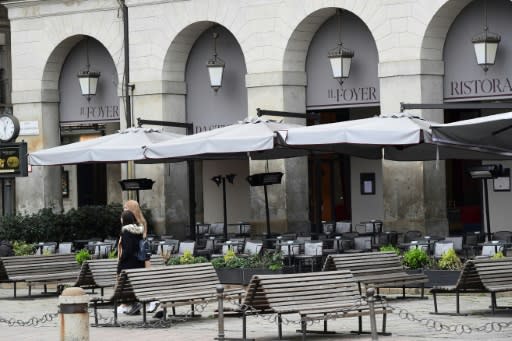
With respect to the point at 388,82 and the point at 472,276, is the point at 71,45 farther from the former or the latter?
the point at 472,276

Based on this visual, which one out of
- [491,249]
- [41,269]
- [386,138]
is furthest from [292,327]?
[41,269]

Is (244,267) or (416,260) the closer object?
(416,260)

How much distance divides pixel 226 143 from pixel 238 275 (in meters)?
3.02

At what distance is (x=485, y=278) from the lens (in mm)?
20641

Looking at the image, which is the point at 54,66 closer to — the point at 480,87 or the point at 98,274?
the point at 480,87

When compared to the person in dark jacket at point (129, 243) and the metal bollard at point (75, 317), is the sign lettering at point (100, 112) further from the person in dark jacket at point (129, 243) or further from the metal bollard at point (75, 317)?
the metal bollard at point (75, 317)

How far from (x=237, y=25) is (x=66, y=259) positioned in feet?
33.0

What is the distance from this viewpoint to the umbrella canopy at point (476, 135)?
20.6 meters

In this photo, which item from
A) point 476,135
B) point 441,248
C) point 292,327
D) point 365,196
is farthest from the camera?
point 365,196

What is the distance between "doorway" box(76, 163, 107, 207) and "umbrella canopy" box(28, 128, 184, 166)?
1380cm

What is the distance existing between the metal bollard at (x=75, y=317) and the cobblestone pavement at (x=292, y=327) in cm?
276

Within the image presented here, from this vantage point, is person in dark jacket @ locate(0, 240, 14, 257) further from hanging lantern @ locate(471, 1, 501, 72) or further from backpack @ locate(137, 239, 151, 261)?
hanging lantern @ locate(471, 1, 501, 72)

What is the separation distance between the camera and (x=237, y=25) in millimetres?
35812

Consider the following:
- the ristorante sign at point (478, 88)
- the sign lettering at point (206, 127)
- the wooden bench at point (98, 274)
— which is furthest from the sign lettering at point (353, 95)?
the wooden bench at point (98, 274)
